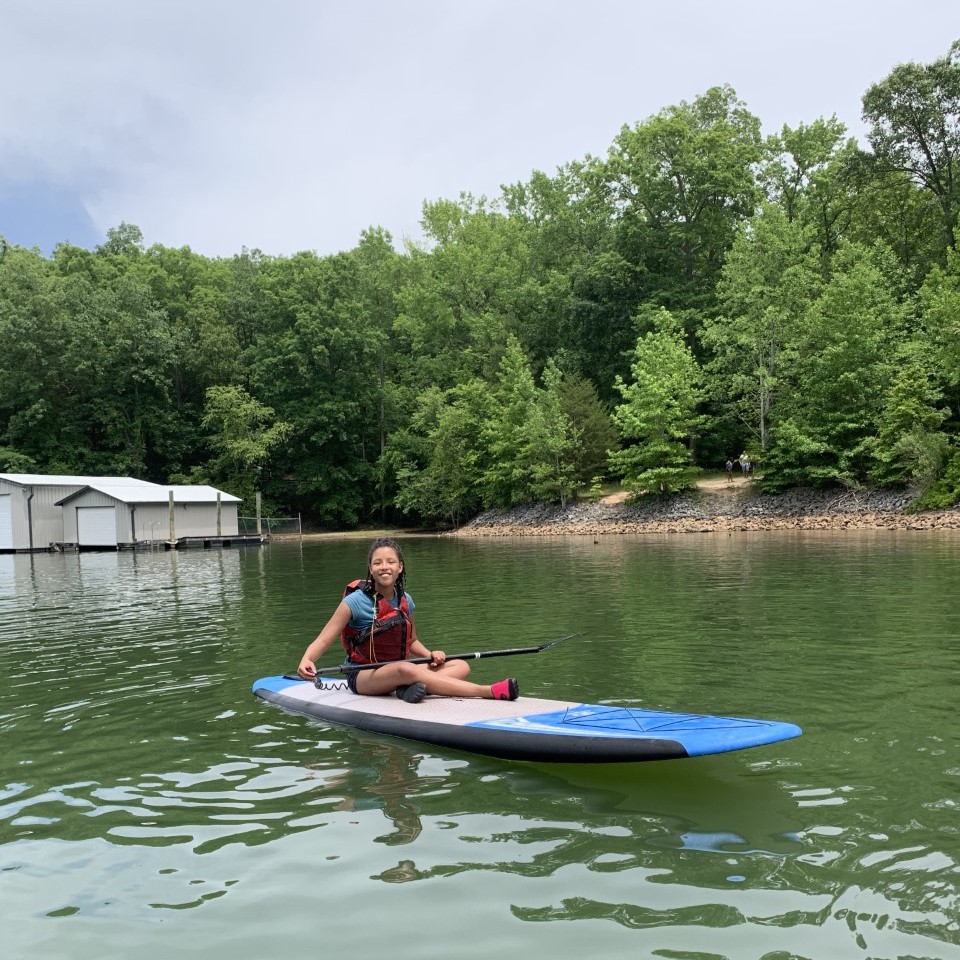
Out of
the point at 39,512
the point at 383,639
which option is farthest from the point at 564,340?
the point at 383,639

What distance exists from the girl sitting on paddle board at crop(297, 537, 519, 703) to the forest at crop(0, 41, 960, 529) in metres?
26.5

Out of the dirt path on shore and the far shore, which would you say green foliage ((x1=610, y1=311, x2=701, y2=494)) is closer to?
the dirt path on shore

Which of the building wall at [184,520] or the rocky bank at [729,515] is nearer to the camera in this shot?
the rocky bank at [729,515]

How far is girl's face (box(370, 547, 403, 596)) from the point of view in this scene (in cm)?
675

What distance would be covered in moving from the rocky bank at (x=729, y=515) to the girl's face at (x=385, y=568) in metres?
24.2

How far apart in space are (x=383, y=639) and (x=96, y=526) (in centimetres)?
3617

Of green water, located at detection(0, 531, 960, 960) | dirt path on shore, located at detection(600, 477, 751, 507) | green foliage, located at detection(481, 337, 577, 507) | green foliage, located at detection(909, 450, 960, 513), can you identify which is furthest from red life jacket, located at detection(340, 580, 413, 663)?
green foliage, located at detection(481, 337, 577, 507)

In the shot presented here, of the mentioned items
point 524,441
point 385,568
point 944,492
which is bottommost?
point 944,492

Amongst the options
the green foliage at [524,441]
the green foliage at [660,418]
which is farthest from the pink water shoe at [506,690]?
the green foliage at [524,441]

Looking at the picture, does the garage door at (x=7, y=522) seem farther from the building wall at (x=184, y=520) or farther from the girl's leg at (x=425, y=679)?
the girl's leg at (x=425, y=679)

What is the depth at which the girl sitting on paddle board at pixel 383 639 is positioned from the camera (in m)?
6.73

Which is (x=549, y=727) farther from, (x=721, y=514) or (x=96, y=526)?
(x=96, y=526)

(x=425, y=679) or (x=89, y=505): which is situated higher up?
(x=89, y=505)

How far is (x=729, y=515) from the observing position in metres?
34.3
